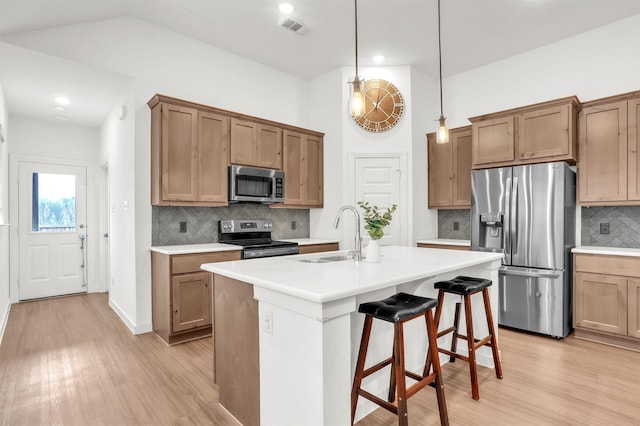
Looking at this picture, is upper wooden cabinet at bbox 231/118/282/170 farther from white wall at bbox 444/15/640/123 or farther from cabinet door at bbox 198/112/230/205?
white wall at bbox 444/15/640/123

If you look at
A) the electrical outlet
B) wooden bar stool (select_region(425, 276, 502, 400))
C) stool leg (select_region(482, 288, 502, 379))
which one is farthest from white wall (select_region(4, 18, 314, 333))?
stool leg (select_region(482, 288, 502, 379))

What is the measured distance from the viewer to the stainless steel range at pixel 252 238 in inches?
144

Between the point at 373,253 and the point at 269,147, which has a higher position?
the point at 269,147

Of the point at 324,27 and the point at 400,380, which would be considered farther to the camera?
the point at 324,27

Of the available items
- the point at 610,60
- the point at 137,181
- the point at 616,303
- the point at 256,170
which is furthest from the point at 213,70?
the point at 616,303

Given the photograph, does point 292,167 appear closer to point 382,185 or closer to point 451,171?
point 382,185

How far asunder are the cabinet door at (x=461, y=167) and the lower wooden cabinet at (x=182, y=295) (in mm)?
2944

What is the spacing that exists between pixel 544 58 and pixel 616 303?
285 centimetres

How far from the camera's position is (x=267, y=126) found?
418cm

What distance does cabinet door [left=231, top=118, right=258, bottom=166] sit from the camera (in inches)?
152

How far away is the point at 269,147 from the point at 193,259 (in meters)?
1.70

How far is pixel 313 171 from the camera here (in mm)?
4762

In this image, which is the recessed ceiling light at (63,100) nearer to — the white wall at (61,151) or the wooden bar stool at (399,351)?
the white wall at (61,151)

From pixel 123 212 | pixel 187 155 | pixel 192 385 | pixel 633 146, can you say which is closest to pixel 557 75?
pixel 633 146
